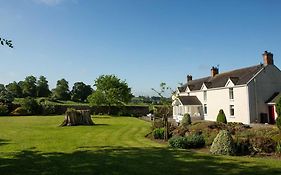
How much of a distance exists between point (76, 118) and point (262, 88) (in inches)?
957

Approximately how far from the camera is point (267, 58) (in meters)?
41.1

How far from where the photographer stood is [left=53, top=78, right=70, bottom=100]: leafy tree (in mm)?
102863

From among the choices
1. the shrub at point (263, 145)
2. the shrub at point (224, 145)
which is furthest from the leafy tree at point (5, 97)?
the shrub at point (263, 145)

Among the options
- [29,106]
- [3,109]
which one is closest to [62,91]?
[29,106]

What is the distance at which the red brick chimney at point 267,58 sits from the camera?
4094 centimetres

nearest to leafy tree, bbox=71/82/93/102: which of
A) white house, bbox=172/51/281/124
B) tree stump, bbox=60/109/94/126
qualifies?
white house, bbox=172/51/281/124

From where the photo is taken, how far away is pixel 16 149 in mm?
18172

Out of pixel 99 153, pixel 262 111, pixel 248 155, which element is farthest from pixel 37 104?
pixel 248 155

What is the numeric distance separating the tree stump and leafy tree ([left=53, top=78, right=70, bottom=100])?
218ft

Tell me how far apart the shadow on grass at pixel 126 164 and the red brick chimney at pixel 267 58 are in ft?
95.2

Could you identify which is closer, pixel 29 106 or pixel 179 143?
pixel 179 143

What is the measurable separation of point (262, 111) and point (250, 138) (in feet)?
82.9

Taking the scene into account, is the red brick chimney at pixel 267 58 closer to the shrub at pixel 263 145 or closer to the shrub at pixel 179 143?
the shrub at pixel 263 145

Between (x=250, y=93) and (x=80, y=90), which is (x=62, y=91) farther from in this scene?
(x=250, y=93)
